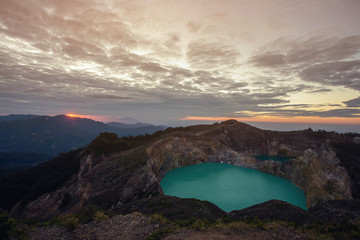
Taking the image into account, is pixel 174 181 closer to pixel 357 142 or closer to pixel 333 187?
pixel 333 187

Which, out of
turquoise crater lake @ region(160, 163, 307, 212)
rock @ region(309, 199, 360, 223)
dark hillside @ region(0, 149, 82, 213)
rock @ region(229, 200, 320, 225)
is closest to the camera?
rock @ region(229, 200, 320, 225)

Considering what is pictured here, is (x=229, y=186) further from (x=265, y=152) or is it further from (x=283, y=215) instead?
(x=265, y=152)

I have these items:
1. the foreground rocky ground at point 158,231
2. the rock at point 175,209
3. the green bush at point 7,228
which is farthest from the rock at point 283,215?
the green bush at point 7,228

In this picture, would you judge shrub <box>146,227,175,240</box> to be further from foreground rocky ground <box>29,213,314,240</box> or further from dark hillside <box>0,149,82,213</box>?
dark hillside <box>0,149,82,213</box>

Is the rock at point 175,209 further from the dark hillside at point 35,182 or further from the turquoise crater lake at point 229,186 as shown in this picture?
the dark hillside at point 35,182

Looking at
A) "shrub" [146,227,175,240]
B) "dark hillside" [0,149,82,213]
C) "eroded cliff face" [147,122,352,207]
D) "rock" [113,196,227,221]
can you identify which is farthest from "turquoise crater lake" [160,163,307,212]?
"dark hillside" [0,149,82,213]

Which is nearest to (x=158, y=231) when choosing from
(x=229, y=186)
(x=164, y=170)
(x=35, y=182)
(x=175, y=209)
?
(x=175, y=209)
